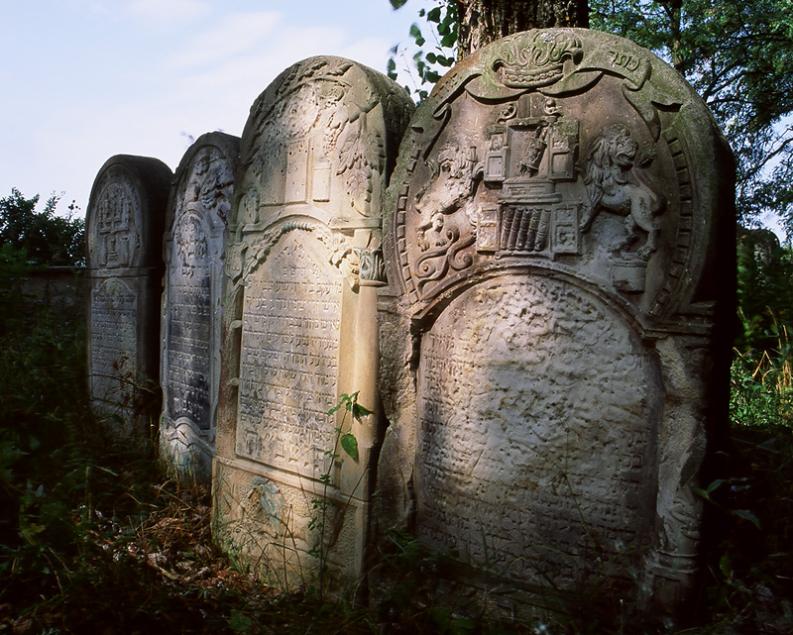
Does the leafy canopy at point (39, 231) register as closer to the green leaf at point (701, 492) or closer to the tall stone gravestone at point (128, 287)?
the tall stone gravestone at point (128, 287)

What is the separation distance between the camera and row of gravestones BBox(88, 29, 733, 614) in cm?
264

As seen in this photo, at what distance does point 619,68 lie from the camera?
2.73 metres

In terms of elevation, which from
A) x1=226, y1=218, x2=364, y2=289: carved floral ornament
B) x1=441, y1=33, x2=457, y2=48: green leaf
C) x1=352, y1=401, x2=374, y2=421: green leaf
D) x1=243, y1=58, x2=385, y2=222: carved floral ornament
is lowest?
x1=352, y1=401, x2=374, y2=421: green leaf

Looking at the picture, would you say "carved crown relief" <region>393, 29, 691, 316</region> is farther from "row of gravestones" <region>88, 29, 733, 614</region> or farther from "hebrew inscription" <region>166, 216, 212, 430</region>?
"hebrew inscription" <region>166, 216, 212, 430</region>

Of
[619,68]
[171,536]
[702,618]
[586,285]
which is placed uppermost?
[619,68]

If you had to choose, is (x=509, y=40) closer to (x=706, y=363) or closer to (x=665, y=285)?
(x=665, y=285)

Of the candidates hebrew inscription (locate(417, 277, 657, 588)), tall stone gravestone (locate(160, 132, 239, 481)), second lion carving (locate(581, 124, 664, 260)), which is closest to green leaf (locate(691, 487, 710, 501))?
hebrew inscription (locate(417, 277, 657, 588))

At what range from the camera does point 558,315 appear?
288 cm

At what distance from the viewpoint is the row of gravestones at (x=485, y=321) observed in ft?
8.65

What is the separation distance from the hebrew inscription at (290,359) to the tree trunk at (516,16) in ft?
5.28

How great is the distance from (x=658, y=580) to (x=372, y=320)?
5.29 ft

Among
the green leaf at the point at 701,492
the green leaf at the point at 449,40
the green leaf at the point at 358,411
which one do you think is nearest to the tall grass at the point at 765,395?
the green leaf at the point at 701,492

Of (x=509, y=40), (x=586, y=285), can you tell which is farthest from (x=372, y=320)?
(x=509, y=40)

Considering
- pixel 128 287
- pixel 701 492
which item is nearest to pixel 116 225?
pixel 128 287
